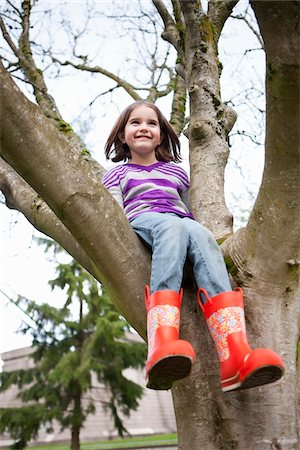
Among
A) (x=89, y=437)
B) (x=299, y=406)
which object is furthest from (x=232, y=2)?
(x=89, y=437)

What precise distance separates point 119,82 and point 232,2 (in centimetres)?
200

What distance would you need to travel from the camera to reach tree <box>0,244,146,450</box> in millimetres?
10664

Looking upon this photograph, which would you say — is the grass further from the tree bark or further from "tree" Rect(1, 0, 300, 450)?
the tree bark

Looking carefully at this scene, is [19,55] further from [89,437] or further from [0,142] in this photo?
[89,437]

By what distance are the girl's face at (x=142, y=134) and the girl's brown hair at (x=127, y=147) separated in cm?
5

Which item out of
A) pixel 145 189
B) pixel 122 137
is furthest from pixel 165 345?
pixel 122 137

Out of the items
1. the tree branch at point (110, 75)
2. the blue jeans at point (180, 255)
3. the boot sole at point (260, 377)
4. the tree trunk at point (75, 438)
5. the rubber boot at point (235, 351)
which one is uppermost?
the tree branch at point (110, 75)

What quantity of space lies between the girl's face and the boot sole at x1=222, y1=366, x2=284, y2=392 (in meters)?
1.55

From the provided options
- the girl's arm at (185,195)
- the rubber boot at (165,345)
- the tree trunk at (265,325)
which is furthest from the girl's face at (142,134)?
the rubber boot at (165,345)

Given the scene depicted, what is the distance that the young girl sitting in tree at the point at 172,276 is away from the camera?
1639 mm

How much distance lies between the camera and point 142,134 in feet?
9.18

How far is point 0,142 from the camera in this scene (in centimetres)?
174

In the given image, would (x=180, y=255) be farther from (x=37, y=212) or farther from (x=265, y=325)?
(x=37, y=212)

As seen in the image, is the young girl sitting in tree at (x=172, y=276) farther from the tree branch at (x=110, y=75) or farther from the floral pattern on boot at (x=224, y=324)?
the tree branch at (x=110, y=75)
